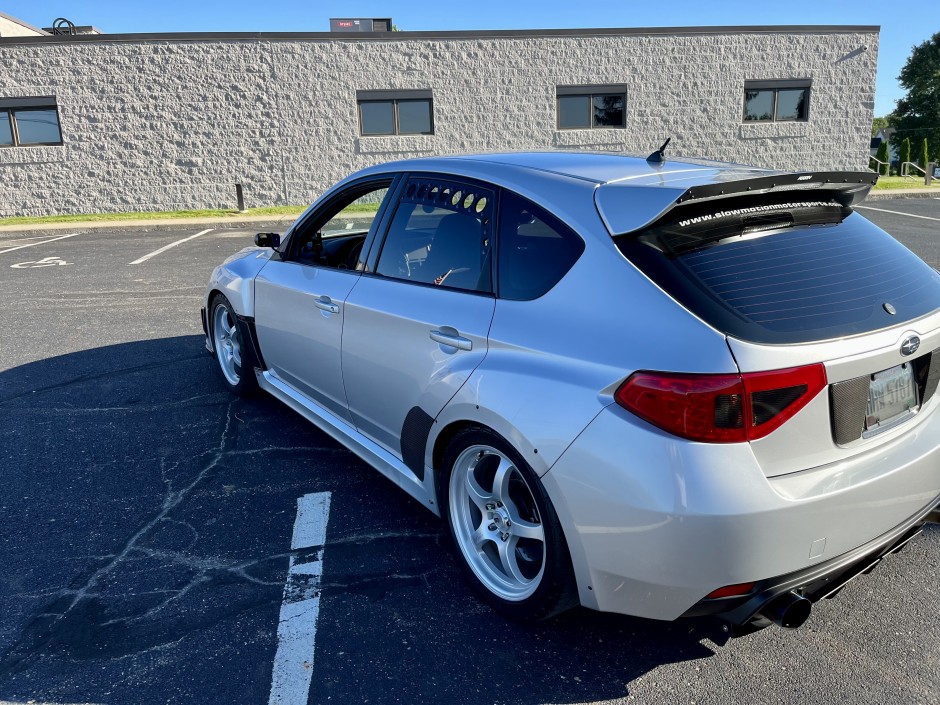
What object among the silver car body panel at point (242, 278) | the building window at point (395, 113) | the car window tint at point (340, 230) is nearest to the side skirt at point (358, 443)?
the silver car body panel at point (242, 278)

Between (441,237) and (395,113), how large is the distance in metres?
18.7

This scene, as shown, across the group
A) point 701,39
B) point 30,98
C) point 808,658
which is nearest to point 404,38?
point 701,39

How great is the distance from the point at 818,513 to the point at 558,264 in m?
1.13

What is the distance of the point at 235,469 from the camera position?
4070 mm

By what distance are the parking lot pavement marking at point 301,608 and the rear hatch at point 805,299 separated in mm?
1655

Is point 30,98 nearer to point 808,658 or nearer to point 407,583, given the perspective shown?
point 407,583

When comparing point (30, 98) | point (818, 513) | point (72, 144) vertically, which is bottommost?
point (818, 513)

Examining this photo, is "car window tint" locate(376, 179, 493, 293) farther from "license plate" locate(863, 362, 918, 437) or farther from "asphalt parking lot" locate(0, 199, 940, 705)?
"license plate" locate(863, 362, 918, 437)

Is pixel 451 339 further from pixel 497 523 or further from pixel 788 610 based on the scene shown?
pixel 788 610

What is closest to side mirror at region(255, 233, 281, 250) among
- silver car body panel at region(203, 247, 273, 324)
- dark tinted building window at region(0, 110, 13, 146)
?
silver car body panel at region(203, 247, 273, 324)

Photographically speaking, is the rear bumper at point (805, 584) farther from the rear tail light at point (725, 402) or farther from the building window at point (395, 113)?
the building window at point (395, 113)

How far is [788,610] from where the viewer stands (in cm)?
217

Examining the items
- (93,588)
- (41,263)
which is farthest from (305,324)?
(41,263)

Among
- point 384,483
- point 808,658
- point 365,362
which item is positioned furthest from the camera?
point 384,483
